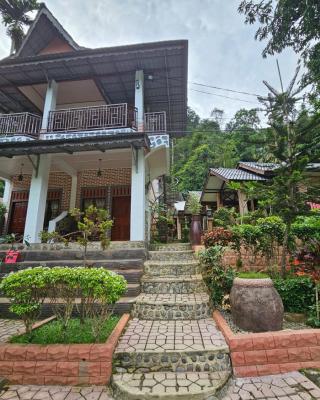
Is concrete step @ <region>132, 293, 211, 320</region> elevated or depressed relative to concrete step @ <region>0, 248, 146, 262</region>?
depressed

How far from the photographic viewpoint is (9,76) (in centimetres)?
901

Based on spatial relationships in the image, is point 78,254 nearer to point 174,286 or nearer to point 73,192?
point 174,286

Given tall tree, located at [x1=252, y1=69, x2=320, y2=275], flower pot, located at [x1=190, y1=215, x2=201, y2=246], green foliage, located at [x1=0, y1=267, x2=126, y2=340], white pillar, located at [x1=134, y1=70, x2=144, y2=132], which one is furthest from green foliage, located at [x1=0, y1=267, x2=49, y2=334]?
white pillar, located at [x1=134, y1=70, x2=144, y2=132]

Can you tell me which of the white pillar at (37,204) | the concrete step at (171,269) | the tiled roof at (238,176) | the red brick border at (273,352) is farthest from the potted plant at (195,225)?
the white pillar at (37,204)

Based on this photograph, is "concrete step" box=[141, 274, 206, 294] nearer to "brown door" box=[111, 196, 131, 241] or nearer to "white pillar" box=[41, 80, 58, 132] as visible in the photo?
"brown door" box=[111, 196, 131, 241]

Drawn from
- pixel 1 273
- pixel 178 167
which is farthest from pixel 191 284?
pixel 178 167

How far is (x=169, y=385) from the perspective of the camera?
2572 millimetres

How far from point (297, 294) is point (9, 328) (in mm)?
5137

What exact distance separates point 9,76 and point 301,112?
33.8ft

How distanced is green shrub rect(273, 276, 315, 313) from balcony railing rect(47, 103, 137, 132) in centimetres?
694

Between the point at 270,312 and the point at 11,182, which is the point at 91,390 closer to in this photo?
the point at 270,312

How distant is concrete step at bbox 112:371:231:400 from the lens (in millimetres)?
2402

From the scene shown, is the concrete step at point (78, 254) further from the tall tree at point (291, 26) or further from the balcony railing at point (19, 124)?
the tall tree at point (291, 26)

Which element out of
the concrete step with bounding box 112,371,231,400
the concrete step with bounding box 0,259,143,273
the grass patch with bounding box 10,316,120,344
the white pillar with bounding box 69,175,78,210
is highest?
the white pillar with bounding box 69,175,78,210
